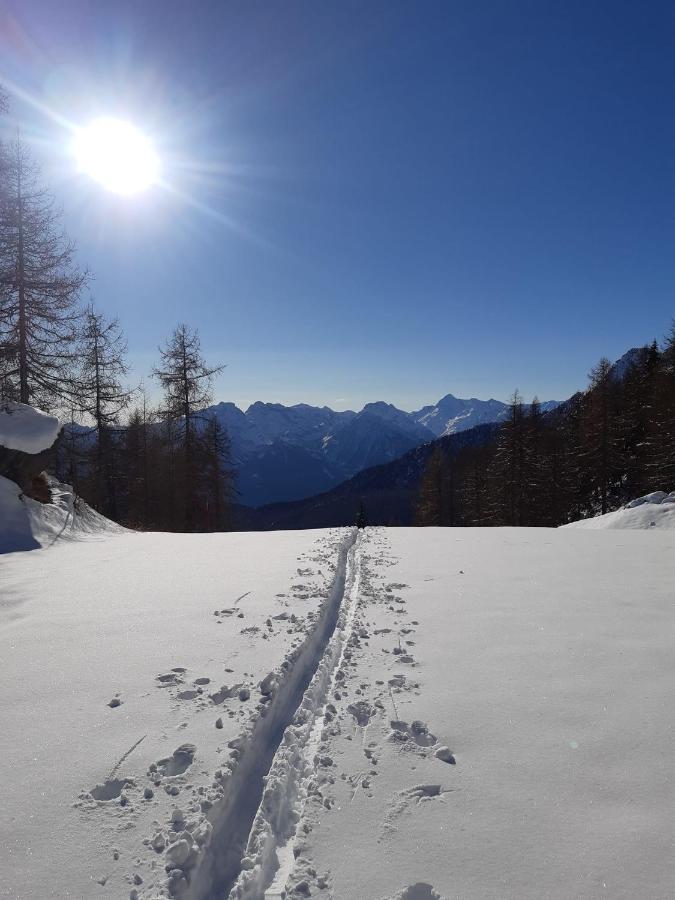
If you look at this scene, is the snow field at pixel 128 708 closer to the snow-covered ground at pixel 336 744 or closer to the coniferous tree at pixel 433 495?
the snow-covered ground at pixel 336 744

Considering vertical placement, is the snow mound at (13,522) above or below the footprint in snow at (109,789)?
above

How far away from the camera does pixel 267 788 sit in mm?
3268

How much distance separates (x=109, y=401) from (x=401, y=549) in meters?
18.7

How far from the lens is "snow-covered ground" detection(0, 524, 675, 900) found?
8.40ft

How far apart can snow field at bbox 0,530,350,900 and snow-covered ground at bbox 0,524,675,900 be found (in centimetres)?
2

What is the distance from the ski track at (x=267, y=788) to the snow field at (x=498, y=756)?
7.4 inches

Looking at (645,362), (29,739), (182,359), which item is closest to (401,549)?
(29,739)

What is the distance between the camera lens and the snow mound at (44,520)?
10.8 m

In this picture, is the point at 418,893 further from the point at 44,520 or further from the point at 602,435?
the point at 602,435

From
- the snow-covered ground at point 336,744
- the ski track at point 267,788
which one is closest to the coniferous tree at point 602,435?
the snow-covered ground at point 336,744

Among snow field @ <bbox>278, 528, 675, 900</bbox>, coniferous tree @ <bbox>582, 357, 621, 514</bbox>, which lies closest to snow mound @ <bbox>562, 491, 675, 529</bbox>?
snow field @ <bbox>278, 528, 675, 900</bbox>

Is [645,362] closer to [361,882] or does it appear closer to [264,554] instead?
[264,554]

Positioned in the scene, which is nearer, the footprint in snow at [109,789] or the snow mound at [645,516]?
the footprint in snow at [109,789]

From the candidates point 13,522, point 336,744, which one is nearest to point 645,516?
point 336,744
